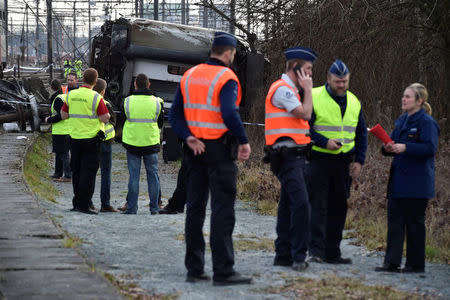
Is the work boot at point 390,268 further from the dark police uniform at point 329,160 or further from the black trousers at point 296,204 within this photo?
the black trousers at point 296,204

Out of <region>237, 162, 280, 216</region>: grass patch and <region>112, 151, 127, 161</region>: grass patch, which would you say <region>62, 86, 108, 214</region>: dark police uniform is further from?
<region>112, 151, 127, 161</region>: grass patch

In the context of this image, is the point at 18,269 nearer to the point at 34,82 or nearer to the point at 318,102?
the point at 318,102

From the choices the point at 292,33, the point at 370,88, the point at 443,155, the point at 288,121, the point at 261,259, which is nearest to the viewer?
the point at 288,121

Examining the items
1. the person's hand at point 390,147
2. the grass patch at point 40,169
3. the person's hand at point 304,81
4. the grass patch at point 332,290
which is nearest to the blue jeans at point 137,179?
the grass patch at point 40,169

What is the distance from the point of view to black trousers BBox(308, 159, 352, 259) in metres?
7.04

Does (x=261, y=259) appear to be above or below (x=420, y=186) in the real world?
below

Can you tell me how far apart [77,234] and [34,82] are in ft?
80.9

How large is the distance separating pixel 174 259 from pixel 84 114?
3859mm

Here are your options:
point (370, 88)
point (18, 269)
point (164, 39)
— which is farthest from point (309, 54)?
point (164, 39)

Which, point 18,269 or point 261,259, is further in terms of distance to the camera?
point 261,259

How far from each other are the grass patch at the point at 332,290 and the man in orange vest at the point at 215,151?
337mm

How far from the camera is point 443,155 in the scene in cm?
1163

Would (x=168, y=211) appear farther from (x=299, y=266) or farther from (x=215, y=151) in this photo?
(x=215, y=151)

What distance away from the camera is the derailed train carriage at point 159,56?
62.4 feet
